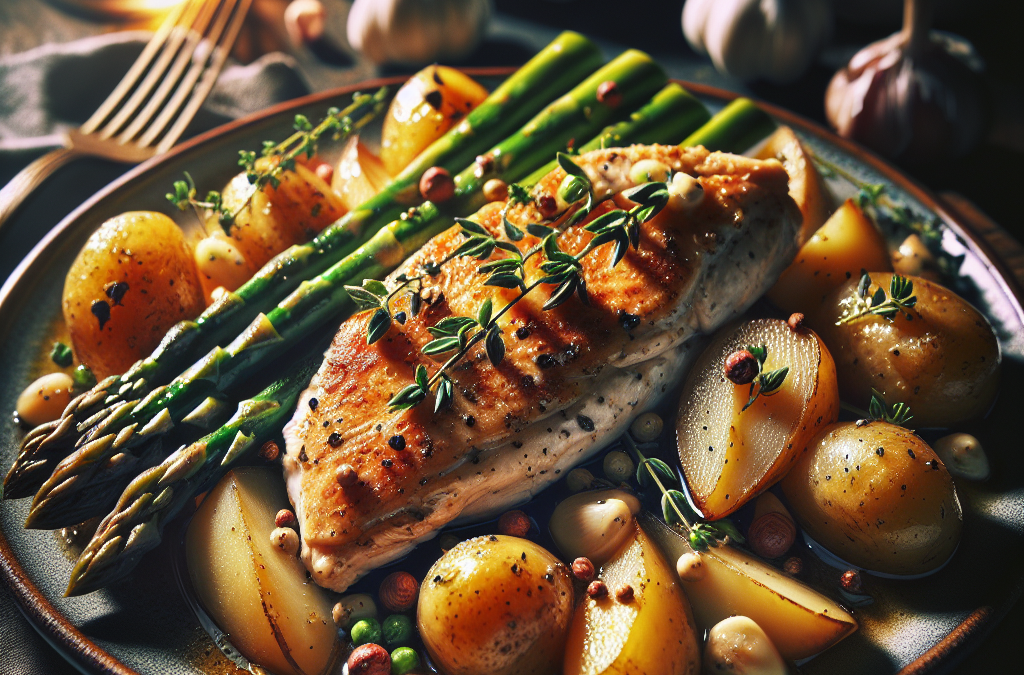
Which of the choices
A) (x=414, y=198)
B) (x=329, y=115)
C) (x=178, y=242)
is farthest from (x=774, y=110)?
(x=178, y=242)

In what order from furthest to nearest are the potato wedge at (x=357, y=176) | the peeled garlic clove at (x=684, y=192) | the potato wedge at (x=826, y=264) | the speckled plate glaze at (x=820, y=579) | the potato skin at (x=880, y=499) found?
the potato wedge at (x=357, y=176)
the potato wedge at (x=826, y=264)
the peeled garlic clove at (x=684, y=192)
the potato skin at (x=880, y=499)
the speckled plate glaze at (x=820, y=579)

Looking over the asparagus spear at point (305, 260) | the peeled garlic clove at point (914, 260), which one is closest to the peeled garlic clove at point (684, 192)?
the peeled garlic clove at point (914, 260)

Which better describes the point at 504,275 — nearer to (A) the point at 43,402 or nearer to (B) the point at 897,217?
(A) the point at 43,402

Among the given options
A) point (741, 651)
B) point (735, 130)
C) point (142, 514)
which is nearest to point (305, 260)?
point (142, 514)

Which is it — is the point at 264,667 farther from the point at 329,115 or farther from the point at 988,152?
the point at 988,152

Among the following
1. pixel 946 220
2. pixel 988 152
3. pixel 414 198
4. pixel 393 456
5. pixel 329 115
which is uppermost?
pixel 329 115

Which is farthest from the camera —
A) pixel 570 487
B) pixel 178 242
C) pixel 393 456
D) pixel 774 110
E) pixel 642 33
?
pixel 642 33

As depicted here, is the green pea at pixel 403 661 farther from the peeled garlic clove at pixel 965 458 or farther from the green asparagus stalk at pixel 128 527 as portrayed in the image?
the peeled garlic clove at pixel 965 458
